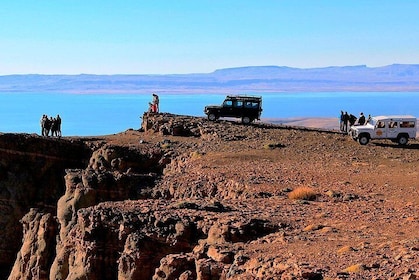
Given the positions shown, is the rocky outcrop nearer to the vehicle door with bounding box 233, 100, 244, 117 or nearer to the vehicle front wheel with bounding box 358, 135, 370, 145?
the vehicle front wheel with bounding box 358, 135, 370, 145

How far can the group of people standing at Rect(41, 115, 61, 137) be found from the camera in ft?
126

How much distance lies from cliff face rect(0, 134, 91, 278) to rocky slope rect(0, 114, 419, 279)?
13.3 inches

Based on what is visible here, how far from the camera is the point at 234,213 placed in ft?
59.0

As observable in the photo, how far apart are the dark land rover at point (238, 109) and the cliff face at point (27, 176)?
9.14m

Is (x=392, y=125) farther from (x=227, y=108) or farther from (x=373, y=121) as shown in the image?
(x=227, y=108)

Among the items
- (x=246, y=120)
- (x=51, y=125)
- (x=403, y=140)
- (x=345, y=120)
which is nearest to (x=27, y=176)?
(x=51, y=125)

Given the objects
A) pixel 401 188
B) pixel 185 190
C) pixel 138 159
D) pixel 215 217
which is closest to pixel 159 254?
pixel 215 217

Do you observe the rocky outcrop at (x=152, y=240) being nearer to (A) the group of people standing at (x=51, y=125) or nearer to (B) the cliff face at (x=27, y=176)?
(B) the cliff face at (x=27, y=176)

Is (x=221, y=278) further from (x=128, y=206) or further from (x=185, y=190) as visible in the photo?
(x=185, y=190)

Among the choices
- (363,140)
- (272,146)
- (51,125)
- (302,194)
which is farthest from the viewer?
(51,125)

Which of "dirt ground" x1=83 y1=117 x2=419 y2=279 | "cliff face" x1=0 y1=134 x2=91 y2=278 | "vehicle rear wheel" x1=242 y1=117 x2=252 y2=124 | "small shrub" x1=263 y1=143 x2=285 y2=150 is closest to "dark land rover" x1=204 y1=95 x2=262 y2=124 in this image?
"vehicle rear wheel" x1=242 y1=117 x2=252 y2=124

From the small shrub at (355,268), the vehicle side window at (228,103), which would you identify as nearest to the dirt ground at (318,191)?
the small shrub at (355,268)

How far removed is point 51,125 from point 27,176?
466cm

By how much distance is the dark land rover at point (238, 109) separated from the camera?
4144 centimetres
